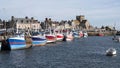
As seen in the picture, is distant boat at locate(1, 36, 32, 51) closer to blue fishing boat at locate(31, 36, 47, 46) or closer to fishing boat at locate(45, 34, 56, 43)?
blue fishing boat at locate(31, 36, 47, 46)

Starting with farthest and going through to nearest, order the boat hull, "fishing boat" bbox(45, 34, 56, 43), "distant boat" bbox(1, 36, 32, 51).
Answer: "fishing boat" bbox(45, 34, 56, 43) → the boat hull → "distant boat" bbox(1, 36, 32, 51)

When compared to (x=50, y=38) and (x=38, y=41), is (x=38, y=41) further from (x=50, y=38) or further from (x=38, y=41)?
(x=50, y=38)

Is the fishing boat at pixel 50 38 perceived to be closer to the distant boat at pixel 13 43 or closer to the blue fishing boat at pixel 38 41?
the blue fishing boat at pixel 38 41

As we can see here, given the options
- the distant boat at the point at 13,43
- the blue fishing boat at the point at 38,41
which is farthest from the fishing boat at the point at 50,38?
the distant boat at the point at 13,43

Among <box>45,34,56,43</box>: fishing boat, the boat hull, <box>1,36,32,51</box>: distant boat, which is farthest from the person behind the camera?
<box>45,34,56,43</box>: fishing boat

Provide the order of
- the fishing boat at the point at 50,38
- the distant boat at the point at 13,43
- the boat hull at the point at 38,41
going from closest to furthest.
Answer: the distant boat at the point at 13,43 < the boat hull at the point at 38,41 < the fishing boat at the point at 50,38

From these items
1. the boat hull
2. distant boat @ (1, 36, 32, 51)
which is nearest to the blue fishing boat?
the boat hull

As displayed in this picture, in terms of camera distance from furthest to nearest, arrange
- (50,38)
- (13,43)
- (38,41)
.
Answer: (50,38) < (38,41) < (13,43)

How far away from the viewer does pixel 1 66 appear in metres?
57.1

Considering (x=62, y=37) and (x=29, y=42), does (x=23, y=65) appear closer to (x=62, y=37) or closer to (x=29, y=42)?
(x=29, y=42)

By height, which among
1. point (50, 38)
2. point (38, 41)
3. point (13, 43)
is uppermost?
point (13, 43)

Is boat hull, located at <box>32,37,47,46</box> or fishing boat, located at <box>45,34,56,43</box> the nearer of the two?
boat hull, located at <box>32,37,47,46</box>

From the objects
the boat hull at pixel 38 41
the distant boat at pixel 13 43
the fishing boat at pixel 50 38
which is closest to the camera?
the distant boat at pixel 13 43

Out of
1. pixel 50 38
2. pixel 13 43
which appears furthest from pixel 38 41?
pixel 13 43
